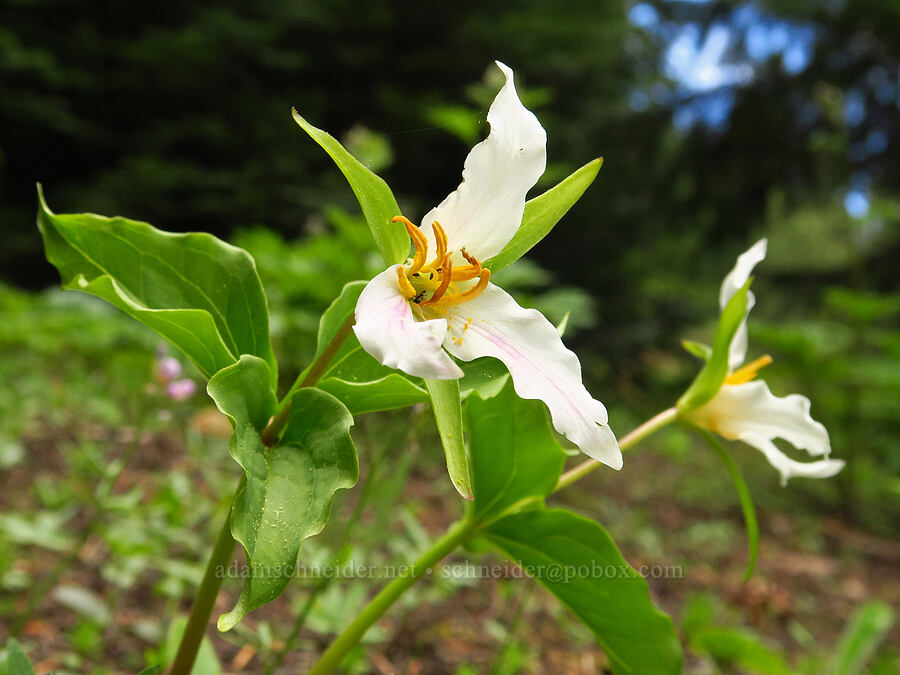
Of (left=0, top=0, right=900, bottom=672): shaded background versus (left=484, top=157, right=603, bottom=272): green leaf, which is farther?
(left=0, top=0, right=900, bottom=672): shaded background

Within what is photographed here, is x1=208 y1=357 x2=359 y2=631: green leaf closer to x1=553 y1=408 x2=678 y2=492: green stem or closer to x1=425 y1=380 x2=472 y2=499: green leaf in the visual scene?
x1=425 y1=380 x2=472 y2=499: green leaf

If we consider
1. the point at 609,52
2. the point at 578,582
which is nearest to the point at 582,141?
the point at 609,52

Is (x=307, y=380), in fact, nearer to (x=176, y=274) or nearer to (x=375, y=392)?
(x=375, y=392)

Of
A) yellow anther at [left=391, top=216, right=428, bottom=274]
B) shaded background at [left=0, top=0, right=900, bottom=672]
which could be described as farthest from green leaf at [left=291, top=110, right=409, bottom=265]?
shaded background at [left=0, top=0, right=900, bottom=672]

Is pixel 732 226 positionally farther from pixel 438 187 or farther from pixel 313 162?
pixel 313 162

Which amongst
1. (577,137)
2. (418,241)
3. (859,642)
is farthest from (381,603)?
(577,137)
